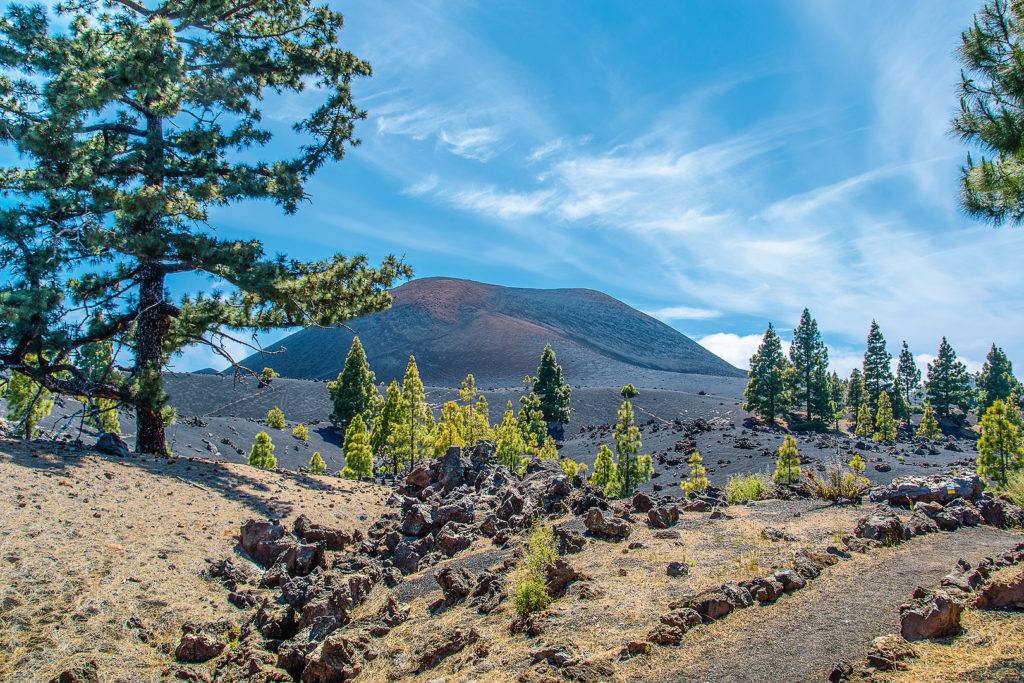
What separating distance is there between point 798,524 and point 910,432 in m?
63.1

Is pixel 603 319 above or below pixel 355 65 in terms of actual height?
above

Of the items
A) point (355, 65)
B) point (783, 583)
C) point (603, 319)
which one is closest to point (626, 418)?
point (355, 65)

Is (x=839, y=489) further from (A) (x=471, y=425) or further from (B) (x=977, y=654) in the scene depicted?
(A) (x=471, y=425)

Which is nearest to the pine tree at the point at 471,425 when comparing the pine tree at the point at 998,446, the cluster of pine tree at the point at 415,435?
the cluster of pine tree at the point at 415,435

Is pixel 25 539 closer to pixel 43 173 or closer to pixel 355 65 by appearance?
pixel 43 173

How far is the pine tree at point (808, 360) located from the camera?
189 feet

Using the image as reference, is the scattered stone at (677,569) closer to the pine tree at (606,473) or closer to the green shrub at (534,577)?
the green shrub at (534,577)

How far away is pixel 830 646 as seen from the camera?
501 cm

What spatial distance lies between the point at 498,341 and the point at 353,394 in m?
76.0

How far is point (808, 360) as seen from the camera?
193 ft

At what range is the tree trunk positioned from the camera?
12328 mm

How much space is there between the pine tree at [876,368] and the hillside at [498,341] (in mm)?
30613

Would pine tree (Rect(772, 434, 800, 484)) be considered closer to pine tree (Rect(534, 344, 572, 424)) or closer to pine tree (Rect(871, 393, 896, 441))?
pine tree (Rect(534, 344, 572, 424))

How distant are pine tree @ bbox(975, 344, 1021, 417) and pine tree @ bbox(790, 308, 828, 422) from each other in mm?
26165
